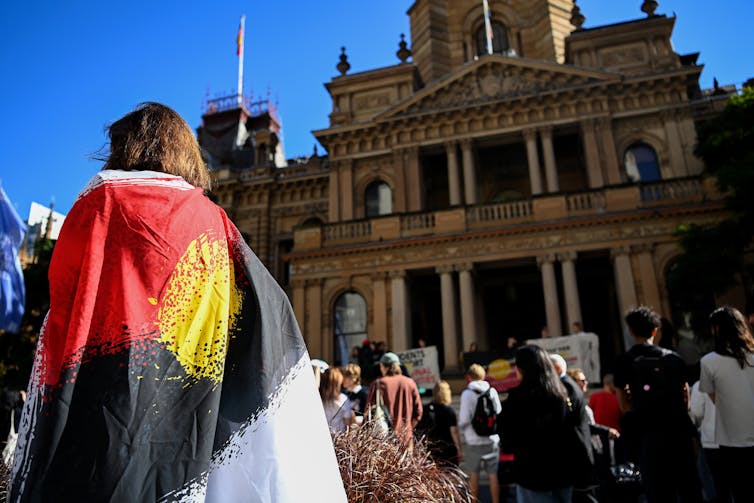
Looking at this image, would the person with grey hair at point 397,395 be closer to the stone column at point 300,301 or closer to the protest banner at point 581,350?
the protest banner at point 581,350

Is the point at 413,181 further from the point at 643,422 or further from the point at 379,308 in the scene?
the point at 643,422

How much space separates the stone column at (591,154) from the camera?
21234mm

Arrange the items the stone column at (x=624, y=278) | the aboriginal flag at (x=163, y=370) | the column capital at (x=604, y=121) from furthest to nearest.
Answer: the column capital at (x=604, y=121) < the stone column at (x=624, y=278) < the aboriginal flag at (x=163, y=370)

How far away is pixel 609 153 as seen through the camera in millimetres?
21453

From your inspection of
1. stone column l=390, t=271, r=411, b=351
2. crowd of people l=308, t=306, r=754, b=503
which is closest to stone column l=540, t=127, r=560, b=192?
stone column l=390, t=271, r=411, b=351

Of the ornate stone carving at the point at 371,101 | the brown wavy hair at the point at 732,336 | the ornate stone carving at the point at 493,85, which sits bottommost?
the brown wavy hair at the point at 732,336

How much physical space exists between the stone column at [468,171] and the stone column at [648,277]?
6.74m

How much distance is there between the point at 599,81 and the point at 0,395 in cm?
2180

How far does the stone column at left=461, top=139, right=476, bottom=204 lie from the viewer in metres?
22.5

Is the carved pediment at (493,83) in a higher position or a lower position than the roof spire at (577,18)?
lower

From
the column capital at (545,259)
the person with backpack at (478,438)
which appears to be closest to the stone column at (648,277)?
the column capital at (545,259)

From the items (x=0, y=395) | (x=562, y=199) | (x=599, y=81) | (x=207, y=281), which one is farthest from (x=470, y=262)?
(x=207, y=281)

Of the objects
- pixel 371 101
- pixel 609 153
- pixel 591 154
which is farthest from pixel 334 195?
pixel 609 153

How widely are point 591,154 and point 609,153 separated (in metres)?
0.69
